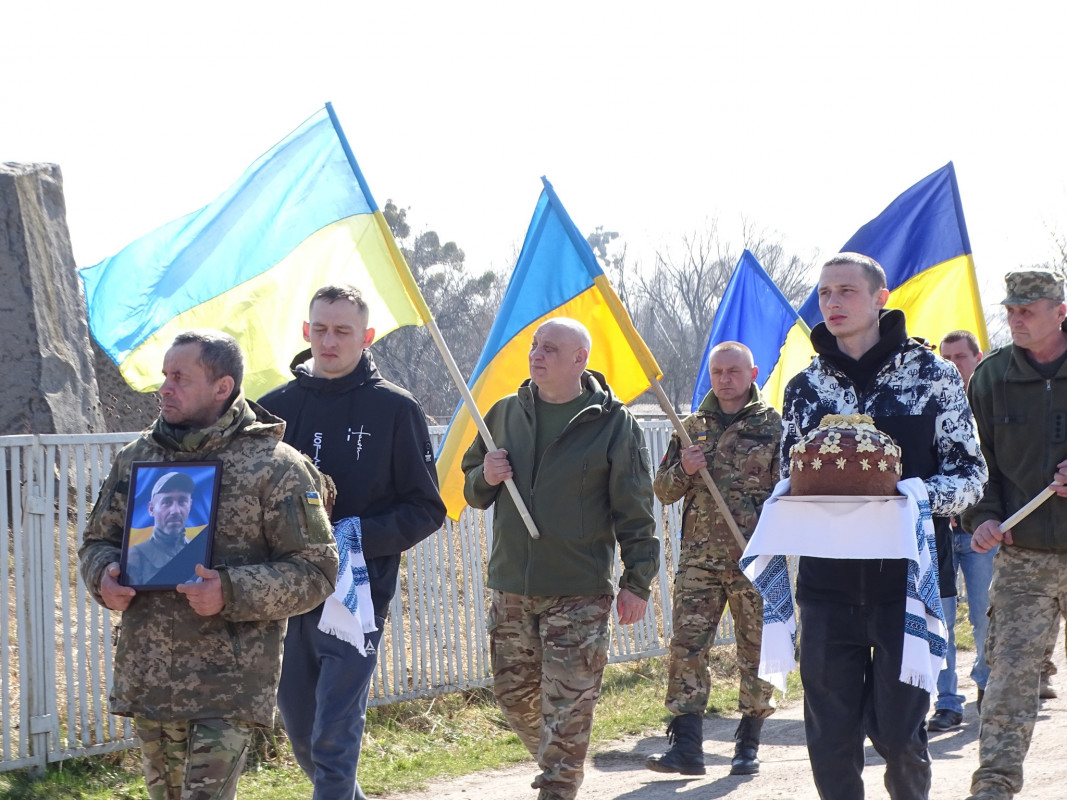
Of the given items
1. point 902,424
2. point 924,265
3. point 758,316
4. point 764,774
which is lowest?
point 764,774

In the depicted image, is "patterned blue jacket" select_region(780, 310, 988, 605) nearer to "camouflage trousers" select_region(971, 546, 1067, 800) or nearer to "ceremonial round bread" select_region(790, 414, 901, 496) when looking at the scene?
"ceremonial round bread" select_region(790, 414, 901, 496)

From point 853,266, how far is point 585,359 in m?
1.66

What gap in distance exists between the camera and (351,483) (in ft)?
16.9

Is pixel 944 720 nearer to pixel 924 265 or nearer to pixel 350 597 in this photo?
pixel 924 265

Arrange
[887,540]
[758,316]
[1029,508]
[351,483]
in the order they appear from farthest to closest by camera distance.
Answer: [758,316]
[1029,508]
[351,483]
[887,540]

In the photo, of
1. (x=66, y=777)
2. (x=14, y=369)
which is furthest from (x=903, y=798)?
(x=14, y=369)

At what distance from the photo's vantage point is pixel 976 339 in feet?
27.9

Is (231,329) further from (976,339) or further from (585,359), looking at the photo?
(976,339)

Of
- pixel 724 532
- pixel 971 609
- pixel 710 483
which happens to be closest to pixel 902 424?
pixel 710 483

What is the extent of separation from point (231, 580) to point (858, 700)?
225cm

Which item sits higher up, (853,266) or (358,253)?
(358,253)

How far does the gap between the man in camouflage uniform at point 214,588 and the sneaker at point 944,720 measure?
5235 millimetres

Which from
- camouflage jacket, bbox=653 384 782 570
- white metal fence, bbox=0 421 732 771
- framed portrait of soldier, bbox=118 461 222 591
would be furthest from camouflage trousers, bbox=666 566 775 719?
framed portrait of soldier, bbox=118 461 222 591

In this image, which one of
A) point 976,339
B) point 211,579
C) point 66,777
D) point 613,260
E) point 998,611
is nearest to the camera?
point 211,579
